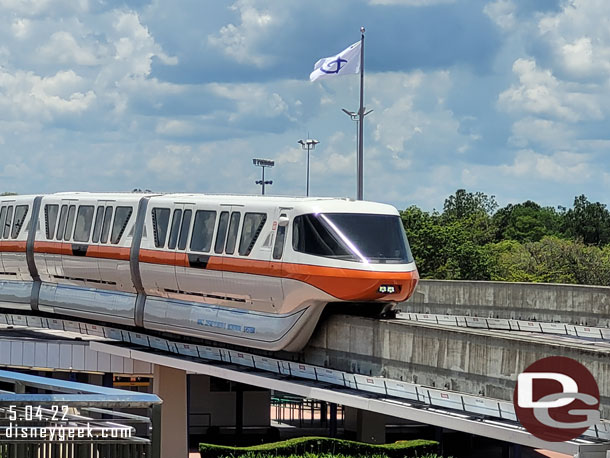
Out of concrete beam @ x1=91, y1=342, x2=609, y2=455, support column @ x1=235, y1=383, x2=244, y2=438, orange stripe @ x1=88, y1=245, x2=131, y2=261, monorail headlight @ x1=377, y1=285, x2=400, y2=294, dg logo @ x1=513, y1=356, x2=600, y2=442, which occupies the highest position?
orange stripe @ x1=88, y1=245, x2=131, y2=261

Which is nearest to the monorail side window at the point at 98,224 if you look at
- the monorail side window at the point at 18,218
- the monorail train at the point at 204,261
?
the monorail train at the point at 204,261

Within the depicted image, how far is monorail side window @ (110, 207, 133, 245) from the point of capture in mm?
29828

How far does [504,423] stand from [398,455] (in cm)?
953

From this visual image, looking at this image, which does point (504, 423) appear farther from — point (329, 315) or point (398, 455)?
point (398, 455)

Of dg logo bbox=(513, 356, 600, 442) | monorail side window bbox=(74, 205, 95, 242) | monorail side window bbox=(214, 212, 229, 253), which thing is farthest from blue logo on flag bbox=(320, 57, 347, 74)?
dg logo bbox=(513, 356, 600, 442)

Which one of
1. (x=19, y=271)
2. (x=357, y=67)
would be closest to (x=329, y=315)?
(x=19, y=271)

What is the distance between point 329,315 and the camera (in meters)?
24.4

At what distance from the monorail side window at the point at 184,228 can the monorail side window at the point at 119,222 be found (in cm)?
267

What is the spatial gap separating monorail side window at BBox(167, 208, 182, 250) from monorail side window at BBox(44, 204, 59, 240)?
20.6 feet

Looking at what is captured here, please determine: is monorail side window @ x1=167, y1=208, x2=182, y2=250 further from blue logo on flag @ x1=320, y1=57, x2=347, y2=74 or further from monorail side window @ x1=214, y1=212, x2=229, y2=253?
blue logo on flag @ x1=320, y1=57, x2=347, y2=74

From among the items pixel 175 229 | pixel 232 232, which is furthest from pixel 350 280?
pixel 175 229

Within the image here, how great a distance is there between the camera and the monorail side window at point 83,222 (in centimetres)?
3134

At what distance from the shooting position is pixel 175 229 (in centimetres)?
2788

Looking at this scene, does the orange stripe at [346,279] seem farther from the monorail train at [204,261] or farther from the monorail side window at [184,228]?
the monorail side window at [184,228]
